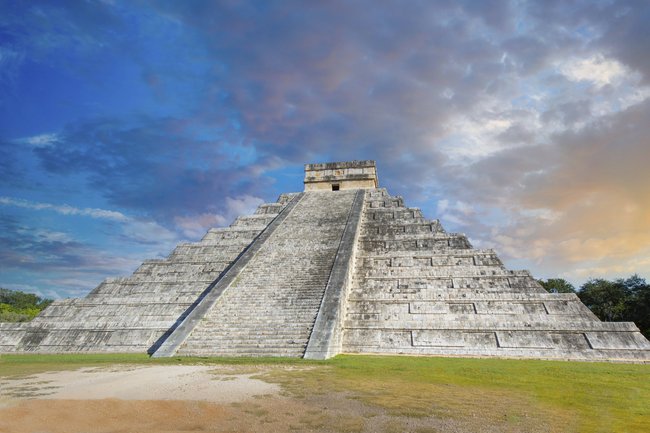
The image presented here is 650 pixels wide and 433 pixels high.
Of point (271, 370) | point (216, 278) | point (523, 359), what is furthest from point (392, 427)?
point (216, 278)

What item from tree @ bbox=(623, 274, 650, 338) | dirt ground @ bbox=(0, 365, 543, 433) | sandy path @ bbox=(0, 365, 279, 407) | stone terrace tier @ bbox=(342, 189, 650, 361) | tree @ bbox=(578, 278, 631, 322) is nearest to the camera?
dirt ground @ bbox=(0, 365, 543, 433)

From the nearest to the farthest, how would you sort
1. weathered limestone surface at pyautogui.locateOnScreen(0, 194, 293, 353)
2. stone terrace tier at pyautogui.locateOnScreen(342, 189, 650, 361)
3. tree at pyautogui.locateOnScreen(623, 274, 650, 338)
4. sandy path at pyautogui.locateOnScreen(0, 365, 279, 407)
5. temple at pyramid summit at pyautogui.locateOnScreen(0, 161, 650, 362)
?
sandy path at pyautogui.locateOnScreen(0, 365, 279, 407)
stone terrace tier at pyautogui.locateOnScreen(342, 189, 650, 361)
temple at pyramid summit at pyautogui.locateOnScreen(0, 161, 650, 362)
weathered limestone surface at pyautogui.locateOnScreen(0, 194, 293, 353)
tree at pyautogui.locateOnScreen(623, 274, 650, 338)

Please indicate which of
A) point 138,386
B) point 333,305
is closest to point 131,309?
point 333,305

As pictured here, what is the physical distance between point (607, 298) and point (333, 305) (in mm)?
26630

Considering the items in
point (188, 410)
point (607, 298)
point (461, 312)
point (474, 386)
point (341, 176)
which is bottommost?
point (188, 410)

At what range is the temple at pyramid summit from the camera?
33.6ft

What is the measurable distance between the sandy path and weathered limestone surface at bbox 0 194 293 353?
14.8 feet

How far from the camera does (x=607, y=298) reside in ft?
93.3

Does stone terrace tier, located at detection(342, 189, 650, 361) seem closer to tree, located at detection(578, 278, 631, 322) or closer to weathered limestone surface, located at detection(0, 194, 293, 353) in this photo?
weathered limestone surface, located at detection(0, 194, 293, 353)

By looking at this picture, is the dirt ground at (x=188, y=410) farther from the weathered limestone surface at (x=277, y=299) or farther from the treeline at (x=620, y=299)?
the treeline at (x=620, y=299)

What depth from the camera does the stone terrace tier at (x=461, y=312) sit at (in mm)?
10133

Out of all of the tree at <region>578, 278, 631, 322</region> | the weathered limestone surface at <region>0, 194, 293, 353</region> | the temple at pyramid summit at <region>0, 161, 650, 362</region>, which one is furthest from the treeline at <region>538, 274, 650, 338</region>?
the weathered limestone surface at <region>0, 194, 293, 353</region>

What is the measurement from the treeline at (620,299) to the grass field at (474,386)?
765 inches

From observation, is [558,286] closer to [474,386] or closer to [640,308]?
[640,308]
